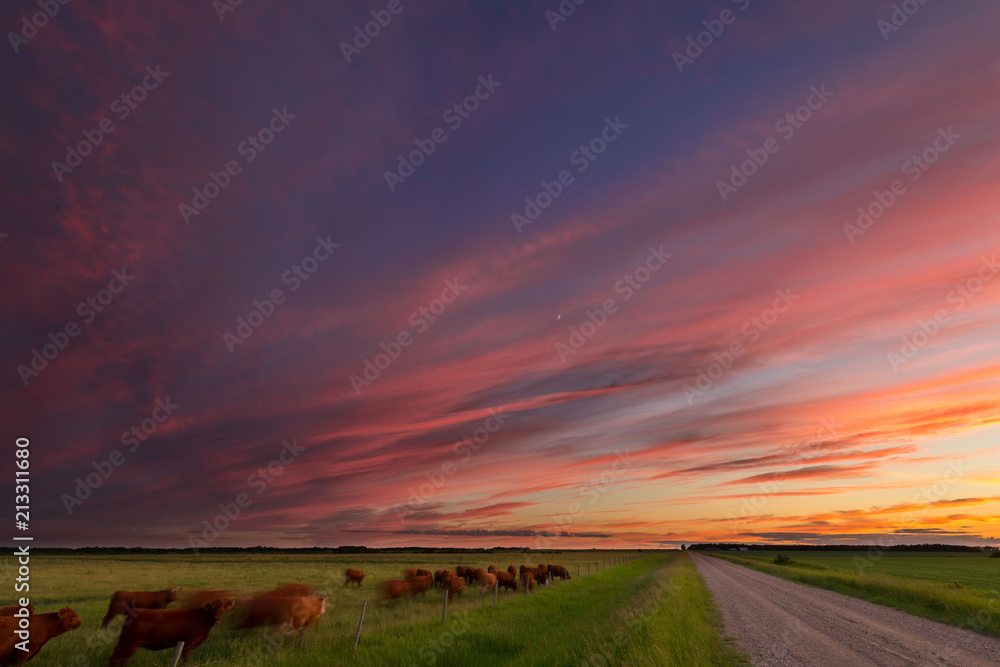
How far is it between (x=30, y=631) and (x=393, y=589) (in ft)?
64.2

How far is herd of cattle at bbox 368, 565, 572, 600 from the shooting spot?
29.6 m

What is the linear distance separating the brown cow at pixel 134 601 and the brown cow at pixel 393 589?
12.5 meters

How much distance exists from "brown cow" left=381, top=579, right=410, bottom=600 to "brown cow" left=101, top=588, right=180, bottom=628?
12543mm

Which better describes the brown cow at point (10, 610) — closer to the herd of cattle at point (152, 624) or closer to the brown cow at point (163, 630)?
the herd of cattle at point (152, 624)

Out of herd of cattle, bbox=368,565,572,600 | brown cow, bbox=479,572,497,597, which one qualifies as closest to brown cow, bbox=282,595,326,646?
herd of cattle, bbox=368,565,572,600

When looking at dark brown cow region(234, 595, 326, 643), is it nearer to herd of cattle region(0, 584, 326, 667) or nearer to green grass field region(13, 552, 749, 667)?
herd of cattle region(0, 584, 326, 667)

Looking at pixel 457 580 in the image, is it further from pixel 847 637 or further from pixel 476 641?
pixel 847 637

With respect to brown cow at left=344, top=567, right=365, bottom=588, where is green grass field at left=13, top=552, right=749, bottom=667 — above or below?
below

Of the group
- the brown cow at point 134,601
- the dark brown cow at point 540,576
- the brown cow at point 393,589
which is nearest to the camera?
the brown cow at point 134,601

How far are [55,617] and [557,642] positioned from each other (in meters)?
13.1

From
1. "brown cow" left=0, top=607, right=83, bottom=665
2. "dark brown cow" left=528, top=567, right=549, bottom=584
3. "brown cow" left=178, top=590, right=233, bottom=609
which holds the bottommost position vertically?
"brown cow" left=0, top=607, right=83, bottom=665

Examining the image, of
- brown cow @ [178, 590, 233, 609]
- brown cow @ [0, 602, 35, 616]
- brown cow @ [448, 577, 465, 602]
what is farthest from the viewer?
brown cow @ [448, 577, 465, 602]

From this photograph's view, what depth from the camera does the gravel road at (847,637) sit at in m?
13.1

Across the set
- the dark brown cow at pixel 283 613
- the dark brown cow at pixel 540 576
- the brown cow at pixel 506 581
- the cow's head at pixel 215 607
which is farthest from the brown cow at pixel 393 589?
the cow's head at pixel 215 607
